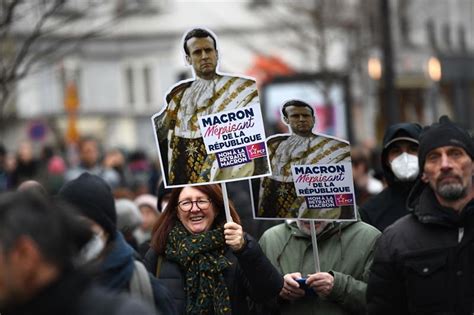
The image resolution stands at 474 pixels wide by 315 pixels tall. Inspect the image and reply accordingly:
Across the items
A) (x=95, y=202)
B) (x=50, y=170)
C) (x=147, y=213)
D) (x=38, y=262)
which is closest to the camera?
(x=38, y=262)

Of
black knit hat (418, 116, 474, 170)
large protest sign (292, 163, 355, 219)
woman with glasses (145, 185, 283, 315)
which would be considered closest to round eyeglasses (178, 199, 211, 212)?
woman with glasses (145, 185, 283, 315)

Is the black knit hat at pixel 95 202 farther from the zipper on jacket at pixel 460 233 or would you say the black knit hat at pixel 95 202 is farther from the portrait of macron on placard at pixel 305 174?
the portrait of macron on placard at pixel 305 174

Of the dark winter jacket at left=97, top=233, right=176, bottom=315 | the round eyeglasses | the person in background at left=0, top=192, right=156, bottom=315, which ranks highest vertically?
the person in background at left=0, top=192, right=156, bottom=315

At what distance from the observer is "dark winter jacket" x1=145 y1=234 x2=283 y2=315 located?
22.6 ft

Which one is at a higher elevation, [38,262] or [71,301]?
[38,262]

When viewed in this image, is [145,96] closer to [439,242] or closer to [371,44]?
[371,44]

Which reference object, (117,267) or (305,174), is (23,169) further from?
(117,267)

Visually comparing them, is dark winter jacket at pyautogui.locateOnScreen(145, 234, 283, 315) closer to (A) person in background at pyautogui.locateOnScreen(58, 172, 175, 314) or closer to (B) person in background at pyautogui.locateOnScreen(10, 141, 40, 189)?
(A) person in background at pyautogui.locateOnScreen(58, 172, 175, 314)

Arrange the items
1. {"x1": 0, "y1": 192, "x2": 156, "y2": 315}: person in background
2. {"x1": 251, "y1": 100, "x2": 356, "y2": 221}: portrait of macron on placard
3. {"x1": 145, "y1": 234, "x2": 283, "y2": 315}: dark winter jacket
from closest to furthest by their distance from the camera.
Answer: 1. {"x1": 0, "y1": 192, "x2": 156, "y2": 315}: person in background
2. {"x1": 145, "y1": 234, "x2": 283, "y2": 315}: dark winter jacket
3. {"x1": 251, "y1": 100, "x2": 356, "y2": 221}: portrait of macron on placard

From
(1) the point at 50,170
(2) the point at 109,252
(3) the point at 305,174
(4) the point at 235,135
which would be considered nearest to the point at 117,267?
(2) the point at 109,252

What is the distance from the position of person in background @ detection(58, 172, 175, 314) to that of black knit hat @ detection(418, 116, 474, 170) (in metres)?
1.54

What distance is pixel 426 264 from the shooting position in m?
6.41

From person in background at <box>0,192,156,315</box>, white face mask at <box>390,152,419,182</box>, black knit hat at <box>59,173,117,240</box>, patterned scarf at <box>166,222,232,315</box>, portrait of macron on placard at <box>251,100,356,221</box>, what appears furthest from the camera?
white face mask at <box>390,152,419,182</box>

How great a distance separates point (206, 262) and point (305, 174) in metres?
0.92
